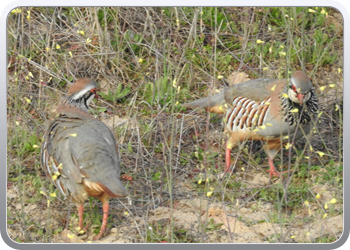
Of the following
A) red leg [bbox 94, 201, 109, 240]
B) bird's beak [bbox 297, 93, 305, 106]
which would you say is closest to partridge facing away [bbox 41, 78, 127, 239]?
red leg [bbox 94, 201, 109, 240]

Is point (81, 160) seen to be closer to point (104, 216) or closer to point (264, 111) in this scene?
point (104, 216)

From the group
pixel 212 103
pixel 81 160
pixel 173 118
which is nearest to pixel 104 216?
pixel 81 160

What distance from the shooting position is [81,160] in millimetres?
3840

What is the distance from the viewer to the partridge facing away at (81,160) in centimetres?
377

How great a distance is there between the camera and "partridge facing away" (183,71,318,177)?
445 cm

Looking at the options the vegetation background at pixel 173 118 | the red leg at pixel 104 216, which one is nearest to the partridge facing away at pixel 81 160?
the red leg at pixel 104 216

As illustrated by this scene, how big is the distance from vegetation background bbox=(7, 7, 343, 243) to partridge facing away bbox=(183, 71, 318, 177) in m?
0.09

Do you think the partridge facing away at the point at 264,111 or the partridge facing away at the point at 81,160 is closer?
the partridge facing away at the point at 81,160

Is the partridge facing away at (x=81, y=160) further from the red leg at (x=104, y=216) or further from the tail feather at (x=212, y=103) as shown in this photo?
the tail feather at (x=212, y=103)

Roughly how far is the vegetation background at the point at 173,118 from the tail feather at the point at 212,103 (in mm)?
66

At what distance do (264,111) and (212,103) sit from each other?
0.38 m

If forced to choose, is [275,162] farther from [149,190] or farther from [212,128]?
[149,190]
